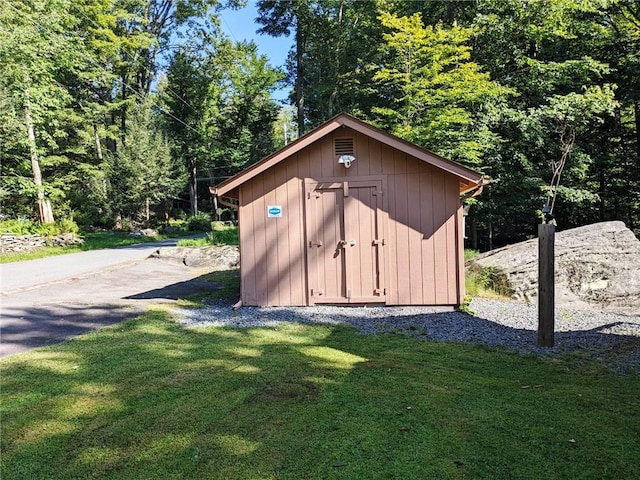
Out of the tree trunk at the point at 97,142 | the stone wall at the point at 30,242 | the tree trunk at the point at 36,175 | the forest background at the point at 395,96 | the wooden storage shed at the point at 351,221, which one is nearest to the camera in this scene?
the wooden storage shed at the point at 351,221

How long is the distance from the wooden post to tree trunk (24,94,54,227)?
61.9ft

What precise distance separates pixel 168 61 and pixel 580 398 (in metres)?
33.7

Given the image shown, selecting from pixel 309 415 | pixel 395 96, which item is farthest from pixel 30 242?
pixel 309 415

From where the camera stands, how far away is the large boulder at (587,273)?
844 cm

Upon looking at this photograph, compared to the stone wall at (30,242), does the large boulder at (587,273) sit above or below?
below

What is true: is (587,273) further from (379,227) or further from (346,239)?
(346,239)

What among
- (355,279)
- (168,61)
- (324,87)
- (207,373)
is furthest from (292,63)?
(207,373)

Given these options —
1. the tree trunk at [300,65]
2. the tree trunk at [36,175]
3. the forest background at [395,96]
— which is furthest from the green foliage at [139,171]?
the tree trunk at [300,65]

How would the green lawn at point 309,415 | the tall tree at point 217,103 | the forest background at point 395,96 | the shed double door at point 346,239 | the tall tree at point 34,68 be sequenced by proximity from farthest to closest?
the tall tree at point 217,103 < the tall tree at point 34,68 < the forest background at point 395,96 < the shed double door at point 346,239 < the green lawn at point 309,415

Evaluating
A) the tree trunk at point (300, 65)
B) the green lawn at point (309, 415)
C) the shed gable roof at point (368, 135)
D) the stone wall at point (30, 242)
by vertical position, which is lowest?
the green lawn at point (309, 415)

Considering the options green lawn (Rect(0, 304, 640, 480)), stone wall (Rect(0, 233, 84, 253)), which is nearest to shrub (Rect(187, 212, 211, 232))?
stone wall (Rect(0, 233, 84, 253))

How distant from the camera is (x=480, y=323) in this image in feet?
21.0

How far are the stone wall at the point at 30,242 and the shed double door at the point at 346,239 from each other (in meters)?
13.3

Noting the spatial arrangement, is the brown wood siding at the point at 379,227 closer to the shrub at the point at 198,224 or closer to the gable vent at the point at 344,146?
the gable vent at the point at 344,146
